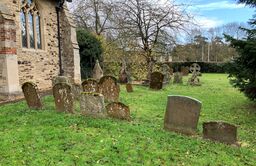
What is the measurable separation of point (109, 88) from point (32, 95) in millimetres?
2844

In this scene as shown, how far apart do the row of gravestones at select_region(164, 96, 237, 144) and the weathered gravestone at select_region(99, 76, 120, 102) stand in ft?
11.7

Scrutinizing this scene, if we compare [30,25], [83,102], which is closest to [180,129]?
[83,102]

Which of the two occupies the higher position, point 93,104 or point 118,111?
point 93,104

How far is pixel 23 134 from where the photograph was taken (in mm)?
5703

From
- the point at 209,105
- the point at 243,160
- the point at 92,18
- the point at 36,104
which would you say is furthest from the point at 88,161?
the point at 92,18

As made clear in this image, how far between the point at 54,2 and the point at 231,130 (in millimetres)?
12415

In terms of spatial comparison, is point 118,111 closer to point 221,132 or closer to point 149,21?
point 221,132

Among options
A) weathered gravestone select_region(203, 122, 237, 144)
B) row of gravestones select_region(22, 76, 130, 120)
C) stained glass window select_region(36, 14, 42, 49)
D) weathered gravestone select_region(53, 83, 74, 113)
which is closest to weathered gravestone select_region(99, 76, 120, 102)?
row of gravestones select_region(22, 76, 130, 120)

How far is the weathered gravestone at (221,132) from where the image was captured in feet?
18.7

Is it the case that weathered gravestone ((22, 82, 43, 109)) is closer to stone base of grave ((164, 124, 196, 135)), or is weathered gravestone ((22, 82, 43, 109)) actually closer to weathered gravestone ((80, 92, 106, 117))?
weathered gravestone ((80, 92, 106, 117))

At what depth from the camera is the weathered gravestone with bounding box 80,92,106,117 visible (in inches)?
276

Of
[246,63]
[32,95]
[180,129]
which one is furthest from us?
[246,63]

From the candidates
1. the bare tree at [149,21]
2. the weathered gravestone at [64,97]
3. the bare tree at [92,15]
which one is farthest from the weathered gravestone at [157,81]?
the bare tree at [92,15]

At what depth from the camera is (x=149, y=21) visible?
17750 millimetres
